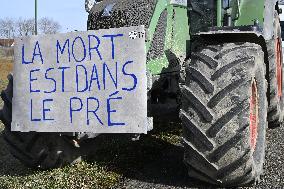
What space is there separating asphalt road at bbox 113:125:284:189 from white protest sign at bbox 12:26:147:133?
0.73 metres

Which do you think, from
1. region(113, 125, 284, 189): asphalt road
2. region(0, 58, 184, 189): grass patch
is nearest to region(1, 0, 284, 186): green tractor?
region(0, 58, 184, 189): grass patch

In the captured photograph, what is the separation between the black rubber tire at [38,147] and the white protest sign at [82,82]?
459 millimetres

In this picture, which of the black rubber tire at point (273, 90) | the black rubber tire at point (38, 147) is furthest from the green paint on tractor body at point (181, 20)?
the black rubber tire at point (38, 147)

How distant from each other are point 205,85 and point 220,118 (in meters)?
0.28

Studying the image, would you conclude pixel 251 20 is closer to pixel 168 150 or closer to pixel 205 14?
pixel 205 14

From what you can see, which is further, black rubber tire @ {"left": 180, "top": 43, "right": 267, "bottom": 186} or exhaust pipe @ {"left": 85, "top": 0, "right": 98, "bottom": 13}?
exhaust pipe @ {"left": 85, "top": 0, "right": 98, "bottom": 13}

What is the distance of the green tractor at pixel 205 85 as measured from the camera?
3.37 meters

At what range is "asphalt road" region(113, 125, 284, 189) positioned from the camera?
3.82 meters

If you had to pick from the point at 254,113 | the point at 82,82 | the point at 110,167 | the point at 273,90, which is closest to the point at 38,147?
the point at 110,167

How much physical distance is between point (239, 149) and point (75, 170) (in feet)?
5.49

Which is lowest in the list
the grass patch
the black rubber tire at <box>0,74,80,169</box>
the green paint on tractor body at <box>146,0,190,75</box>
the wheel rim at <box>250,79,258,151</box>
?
the grass patch

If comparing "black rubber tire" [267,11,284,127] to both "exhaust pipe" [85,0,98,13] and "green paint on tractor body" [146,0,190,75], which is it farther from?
"exhaust pipe" [85,0,98,13]

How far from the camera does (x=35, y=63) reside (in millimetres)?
3750

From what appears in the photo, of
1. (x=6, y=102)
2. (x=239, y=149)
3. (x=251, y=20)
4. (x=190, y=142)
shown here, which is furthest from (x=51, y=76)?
(x=251, y=20)
